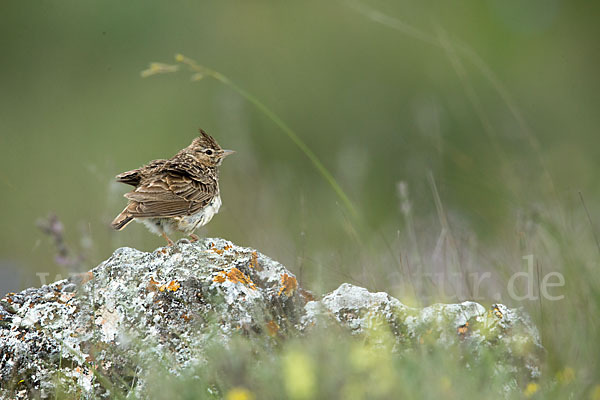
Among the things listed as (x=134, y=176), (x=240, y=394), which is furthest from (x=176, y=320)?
(x=134, y=176)

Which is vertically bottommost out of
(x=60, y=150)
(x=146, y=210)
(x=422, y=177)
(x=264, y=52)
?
(x=146, y=210)

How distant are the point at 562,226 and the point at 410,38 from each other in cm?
1092

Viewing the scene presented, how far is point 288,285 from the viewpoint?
4.04 meters

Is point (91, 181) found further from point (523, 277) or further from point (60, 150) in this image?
point (523, 277)

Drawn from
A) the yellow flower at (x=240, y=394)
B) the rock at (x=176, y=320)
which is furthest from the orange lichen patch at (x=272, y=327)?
the yellow flower at (x=240, y=394)

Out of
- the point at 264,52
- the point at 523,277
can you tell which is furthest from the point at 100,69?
the point at 523,277

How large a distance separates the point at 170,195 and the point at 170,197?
23 mm

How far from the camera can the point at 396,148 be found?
13.0m

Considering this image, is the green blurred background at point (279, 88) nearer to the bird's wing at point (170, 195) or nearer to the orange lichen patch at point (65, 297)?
the bird's wing at point (170, 195)

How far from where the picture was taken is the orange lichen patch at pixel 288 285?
4.03 meters

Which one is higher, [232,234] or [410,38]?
[410,38]

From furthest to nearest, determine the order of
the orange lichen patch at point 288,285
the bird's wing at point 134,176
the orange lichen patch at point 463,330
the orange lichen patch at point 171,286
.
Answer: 1. the bird's wing at point 134,176
2. the orange lichen patch at point 288,285
3. the orange lichen patch at point 171,286
4. the orange lichen patch at point 463,330

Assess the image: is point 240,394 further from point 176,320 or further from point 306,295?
point 306,295

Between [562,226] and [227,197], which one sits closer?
[562,226]
